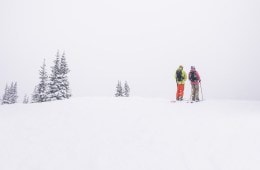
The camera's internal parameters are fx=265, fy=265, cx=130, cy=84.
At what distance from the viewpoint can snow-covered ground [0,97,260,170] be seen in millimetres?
9273

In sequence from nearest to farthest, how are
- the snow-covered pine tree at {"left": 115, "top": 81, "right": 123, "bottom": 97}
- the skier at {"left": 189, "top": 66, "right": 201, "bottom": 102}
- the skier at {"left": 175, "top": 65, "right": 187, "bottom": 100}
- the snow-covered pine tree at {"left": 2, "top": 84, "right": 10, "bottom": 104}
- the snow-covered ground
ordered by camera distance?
the snow-covered ground
the skier at {"left": 189, "top": 66, "right": 201, "bottom": 102}
the skier at {"left": 175, "top": 65, "right": 187, "bottom": 100}
the snow-covered pine tree at {"left": 115, "top": 81, "right": 123, "bottom": 97}
the snow-covered pine tree at {"left": 2, "top": 84, "right": 10, "bottom": 104}

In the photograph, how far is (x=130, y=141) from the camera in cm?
1116

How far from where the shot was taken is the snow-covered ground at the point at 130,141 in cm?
927

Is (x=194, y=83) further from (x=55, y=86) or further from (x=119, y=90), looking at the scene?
(x=119, y=90)

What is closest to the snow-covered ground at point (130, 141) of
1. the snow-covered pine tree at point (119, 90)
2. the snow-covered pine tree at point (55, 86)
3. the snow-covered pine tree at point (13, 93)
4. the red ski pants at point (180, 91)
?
the red ski pants at point (180, 91)

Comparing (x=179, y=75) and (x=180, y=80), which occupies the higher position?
(x=179, y=75)

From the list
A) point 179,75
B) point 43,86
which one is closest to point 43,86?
point 43,86

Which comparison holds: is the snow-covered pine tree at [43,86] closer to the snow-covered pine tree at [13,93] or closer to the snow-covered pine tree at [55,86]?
the snow-covered pine tree at [55,86]

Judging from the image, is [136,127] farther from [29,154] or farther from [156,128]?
[29,154]

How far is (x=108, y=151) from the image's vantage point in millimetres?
10328

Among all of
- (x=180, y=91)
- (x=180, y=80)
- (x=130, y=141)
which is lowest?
(x=130, y=141)

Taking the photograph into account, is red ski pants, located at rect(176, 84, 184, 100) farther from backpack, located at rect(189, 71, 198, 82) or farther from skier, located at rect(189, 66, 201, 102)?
backpack, located at rect(189, 71, 198, 82)

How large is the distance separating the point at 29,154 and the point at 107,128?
12.9 feet

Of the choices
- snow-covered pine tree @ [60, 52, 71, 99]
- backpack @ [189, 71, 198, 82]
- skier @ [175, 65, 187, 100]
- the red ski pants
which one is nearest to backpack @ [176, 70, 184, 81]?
skier @ [175, 65, 187, 100]
